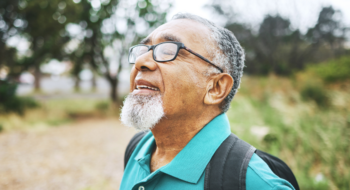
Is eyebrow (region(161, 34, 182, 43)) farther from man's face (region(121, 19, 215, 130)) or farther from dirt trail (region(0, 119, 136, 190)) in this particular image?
dirt trail (region(0, 119, 136, 190))

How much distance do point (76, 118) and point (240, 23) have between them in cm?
1723

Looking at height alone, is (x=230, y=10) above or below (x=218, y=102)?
above

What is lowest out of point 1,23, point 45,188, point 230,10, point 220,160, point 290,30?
point 45,188

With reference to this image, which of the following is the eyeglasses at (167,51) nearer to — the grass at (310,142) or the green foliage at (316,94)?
the grass at (310,142)

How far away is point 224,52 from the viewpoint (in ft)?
4.70

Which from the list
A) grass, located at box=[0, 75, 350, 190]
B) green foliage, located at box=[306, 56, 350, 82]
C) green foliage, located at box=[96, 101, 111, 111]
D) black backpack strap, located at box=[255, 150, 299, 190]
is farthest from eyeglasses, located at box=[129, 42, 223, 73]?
green foliage, located at box=[96, 101, 111, 111]

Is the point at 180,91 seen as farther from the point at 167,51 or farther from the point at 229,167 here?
the point at 229,167

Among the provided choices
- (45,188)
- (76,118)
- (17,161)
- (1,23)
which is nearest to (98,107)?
(76,118)

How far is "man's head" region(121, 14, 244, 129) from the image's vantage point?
1.29 m

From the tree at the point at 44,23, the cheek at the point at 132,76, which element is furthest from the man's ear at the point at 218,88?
the tree at the point at 44,23

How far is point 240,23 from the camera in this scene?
20656 millimetres

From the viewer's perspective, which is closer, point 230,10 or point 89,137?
point 89,137

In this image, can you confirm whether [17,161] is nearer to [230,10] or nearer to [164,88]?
[164,88]

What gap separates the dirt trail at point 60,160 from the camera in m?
5.04
